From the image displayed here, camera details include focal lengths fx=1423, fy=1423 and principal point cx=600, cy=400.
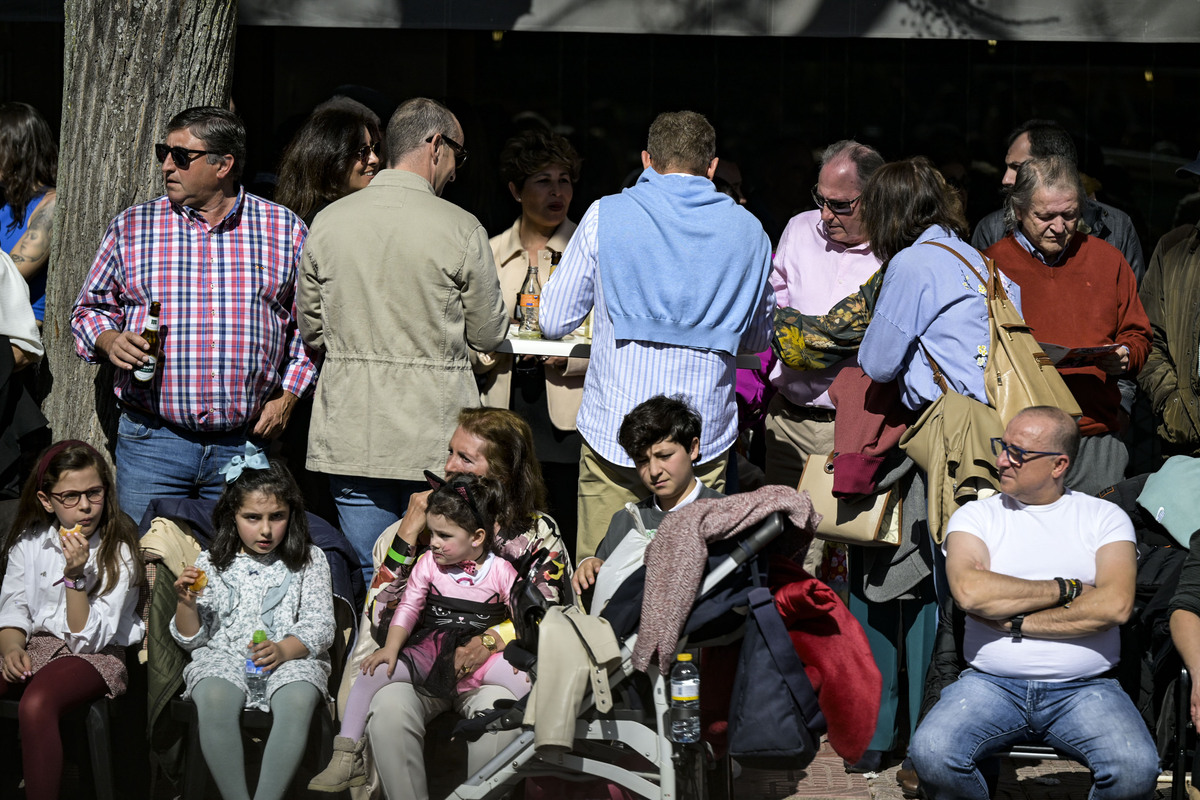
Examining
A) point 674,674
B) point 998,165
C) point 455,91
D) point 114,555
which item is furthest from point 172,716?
point 998,165

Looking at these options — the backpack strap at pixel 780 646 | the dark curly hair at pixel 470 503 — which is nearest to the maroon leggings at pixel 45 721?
the dark curly hair at pixel 470 503

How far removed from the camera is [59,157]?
17.6ft

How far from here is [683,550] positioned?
152 inches

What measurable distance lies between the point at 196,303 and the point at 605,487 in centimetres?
151

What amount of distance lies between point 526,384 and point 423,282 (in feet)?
3.34

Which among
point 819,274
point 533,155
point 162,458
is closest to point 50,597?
point 162,458

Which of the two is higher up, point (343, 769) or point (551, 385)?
point (551, 385)

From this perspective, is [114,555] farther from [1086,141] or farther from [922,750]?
[1086,141]

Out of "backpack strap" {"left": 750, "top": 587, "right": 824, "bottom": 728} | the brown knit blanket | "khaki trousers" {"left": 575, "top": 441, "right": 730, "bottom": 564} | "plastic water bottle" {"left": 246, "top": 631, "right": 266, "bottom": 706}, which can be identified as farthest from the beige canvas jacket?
"backpack strap" {"left": 750, "top": 587, "right": 824, "bottom": 728}

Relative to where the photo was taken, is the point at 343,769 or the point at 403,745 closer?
the point at 403,745

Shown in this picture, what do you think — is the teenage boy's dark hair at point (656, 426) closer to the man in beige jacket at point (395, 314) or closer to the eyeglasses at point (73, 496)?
the man in beige jacket at point (395, 314)

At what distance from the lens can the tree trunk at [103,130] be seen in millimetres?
5219

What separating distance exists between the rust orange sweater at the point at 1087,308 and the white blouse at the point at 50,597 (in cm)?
311

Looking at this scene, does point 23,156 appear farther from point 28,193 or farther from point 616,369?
point 616,369
